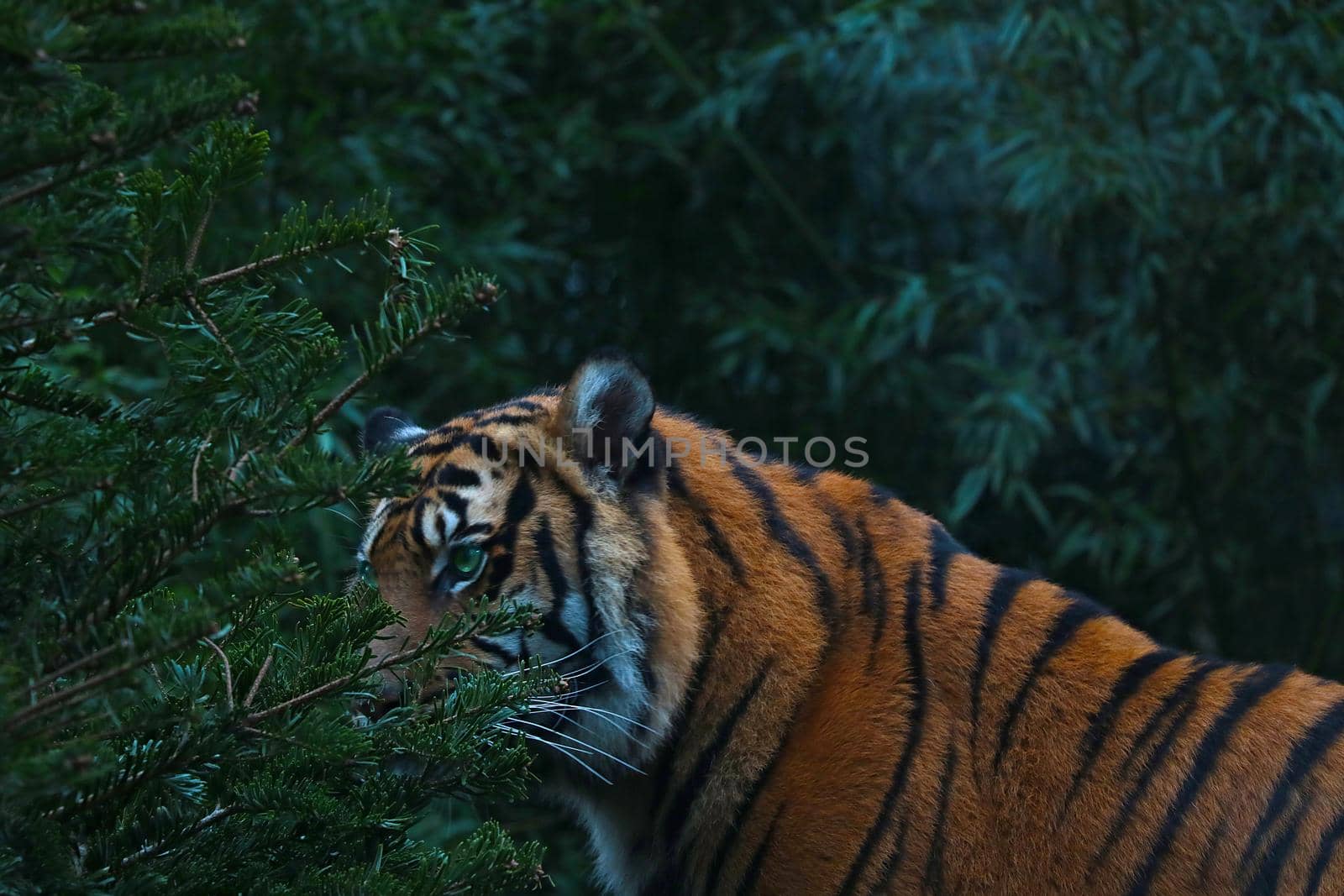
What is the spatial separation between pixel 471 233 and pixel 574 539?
2432 millimetres

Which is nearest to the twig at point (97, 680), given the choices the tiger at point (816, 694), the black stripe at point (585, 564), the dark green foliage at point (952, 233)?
the tiger at point (816, 694)

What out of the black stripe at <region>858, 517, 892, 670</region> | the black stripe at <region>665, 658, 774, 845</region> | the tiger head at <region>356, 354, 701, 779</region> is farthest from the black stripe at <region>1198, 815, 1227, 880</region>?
the tiger head at <region>356, 354, 701, 779</region>

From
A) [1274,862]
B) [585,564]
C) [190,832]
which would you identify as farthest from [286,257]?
[1274,862]

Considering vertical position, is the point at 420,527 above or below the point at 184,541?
below

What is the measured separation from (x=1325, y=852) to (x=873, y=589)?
684 millimetres

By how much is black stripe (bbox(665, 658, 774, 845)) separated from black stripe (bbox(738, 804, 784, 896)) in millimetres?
118

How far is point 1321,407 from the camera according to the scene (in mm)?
3865

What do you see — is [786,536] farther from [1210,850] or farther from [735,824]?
[1210,850]

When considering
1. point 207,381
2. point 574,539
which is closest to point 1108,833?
point 574,539

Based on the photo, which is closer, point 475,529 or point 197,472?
point 197,472

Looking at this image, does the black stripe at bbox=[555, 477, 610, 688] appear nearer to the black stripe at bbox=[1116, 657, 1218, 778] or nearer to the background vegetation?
the black stripe at bbox=[1116, 657, 1218, 778]

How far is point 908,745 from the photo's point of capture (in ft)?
5.86

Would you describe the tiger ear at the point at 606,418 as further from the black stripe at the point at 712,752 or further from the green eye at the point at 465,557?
the black stripe at the point at 712,752

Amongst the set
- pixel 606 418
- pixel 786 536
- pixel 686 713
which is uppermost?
pixel 606 418
